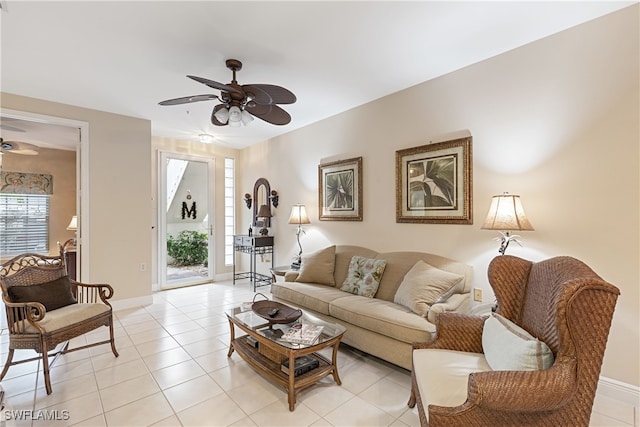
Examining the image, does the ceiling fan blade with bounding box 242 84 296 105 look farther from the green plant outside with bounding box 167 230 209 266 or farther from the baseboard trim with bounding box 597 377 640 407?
the green plant outside with bounding box 167 230 209 266

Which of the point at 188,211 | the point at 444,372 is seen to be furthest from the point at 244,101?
the point at 188,211

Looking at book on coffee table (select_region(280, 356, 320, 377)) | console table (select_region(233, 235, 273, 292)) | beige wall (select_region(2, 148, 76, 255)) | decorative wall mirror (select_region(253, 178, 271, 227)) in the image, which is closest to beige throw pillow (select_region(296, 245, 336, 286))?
book on coffee table (select_region(280, 356, 320, 377))

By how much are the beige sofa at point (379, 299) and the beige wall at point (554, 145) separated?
0.78 feet

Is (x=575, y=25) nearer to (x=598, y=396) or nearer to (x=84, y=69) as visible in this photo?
(x=598, y=396)

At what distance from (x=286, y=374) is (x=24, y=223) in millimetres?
6142

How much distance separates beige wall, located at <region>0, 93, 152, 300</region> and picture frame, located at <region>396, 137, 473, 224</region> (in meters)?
3.56

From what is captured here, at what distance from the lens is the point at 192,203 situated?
5.70 metres

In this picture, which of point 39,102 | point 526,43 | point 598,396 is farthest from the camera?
point 39,102

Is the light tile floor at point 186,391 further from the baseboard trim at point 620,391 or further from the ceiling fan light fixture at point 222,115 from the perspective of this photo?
the ceiling fan light fixture at point 222,115

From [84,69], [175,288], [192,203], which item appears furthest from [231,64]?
[175,288]

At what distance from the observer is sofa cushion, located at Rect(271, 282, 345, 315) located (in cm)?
294

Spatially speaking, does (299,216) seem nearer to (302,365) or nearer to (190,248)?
(302,365)

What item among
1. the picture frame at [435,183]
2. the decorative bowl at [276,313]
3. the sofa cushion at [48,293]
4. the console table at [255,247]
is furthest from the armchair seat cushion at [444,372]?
the console table at [255,247]

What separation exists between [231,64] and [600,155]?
2.99m
